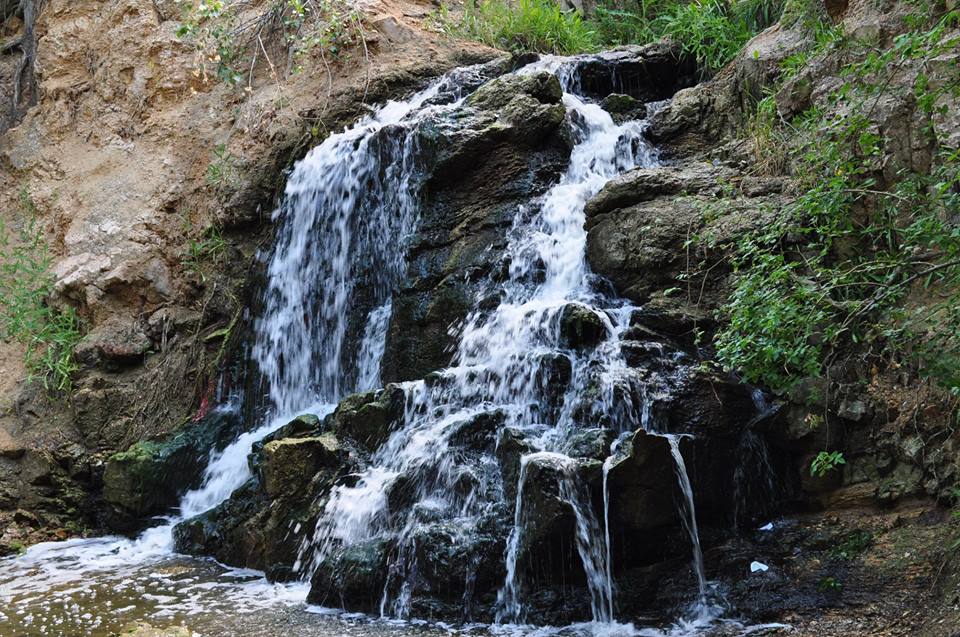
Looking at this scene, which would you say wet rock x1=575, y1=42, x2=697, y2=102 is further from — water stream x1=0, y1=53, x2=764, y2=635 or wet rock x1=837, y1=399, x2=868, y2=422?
wet rock x1=837, y1=399, x2=868, y2=422

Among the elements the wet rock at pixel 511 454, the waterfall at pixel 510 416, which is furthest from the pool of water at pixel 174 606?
the wet rock at pixel 511 454

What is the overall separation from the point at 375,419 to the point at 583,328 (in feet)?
5.10

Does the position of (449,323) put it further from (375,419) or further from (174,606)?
(174,606)

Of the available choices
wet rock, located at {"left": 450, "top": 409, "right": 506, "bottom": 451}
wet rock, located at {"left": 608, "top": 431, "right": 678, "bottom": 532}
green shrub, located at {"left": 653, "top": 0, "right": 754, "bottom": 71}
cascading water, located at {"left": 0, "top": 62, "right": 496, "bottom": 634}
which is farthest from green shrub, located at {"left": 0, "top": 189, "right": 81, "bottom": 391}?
green shrub, located at {"left": 653, "top": 0, "right": 754, "bottom": 71}

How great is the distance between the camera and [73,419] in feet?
27.5

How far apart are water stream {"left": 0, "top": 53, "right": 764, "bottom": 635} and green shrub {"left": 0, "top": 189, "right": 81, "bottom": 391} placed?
1875 millimetres

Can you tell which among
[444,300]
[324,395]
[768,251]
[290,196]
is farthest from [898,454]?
[290,196]

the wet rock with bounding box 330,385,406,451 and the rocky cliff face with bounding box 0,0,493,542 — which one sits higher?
the rocky cliff face with bounding box 0,0,493,542

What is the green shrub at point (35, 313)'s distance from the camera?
28.5ft

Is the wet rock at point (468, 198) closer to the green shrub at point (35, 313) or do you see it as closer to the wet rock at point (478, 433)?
the wet rock at point (478, 433)

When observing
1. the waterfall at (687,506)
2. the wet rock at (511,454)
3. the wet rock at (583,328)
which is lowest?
the waterfall at (687,506)

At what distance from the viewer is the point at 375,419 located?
611cm

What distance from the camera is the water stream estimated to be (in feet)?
16.5

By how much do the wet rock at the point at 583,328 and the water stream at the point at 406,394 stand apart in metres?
0.04
